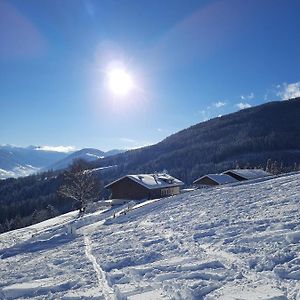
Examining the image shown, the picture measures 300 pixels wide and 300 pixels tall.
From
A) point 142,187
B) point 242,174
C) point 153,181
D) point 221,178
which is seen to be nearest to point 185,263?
point 142,187

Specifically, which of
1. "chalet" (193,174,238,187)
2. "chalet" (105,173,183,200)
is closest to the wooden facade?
"chalet" (105,173,183,200)

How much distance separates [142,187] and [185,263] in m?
45.9

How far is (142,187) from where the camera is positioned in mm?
59406

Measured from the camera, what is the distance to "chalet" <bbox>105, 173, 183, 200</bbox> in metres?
59.4

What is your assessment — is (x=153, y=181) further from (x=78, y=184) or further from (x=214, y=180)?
(x=78, y=184)

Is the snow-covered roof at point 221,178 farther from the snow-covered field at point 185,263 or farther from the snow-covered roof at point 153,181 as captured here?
the snow-covered field at point 185,263

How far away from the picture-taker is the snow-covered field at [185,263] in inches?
417

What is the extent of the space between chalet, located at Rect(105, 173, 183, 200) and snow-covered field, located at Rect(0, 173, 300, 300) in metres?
→ 34.5

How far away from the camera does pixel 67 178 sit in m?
55.4

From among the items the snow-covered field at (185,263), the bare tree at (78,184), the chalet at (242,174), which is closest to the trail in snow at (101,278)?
the snow-covered field at (185,263)

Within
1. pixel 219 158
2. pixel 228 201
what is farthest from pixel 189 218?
pixel 219 158

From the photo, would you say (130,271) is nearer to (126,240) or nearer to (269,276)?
(269,276)

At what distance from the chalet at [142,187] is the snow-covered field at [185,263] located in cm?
3449

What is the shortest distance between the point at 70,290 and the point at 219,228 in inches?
369
